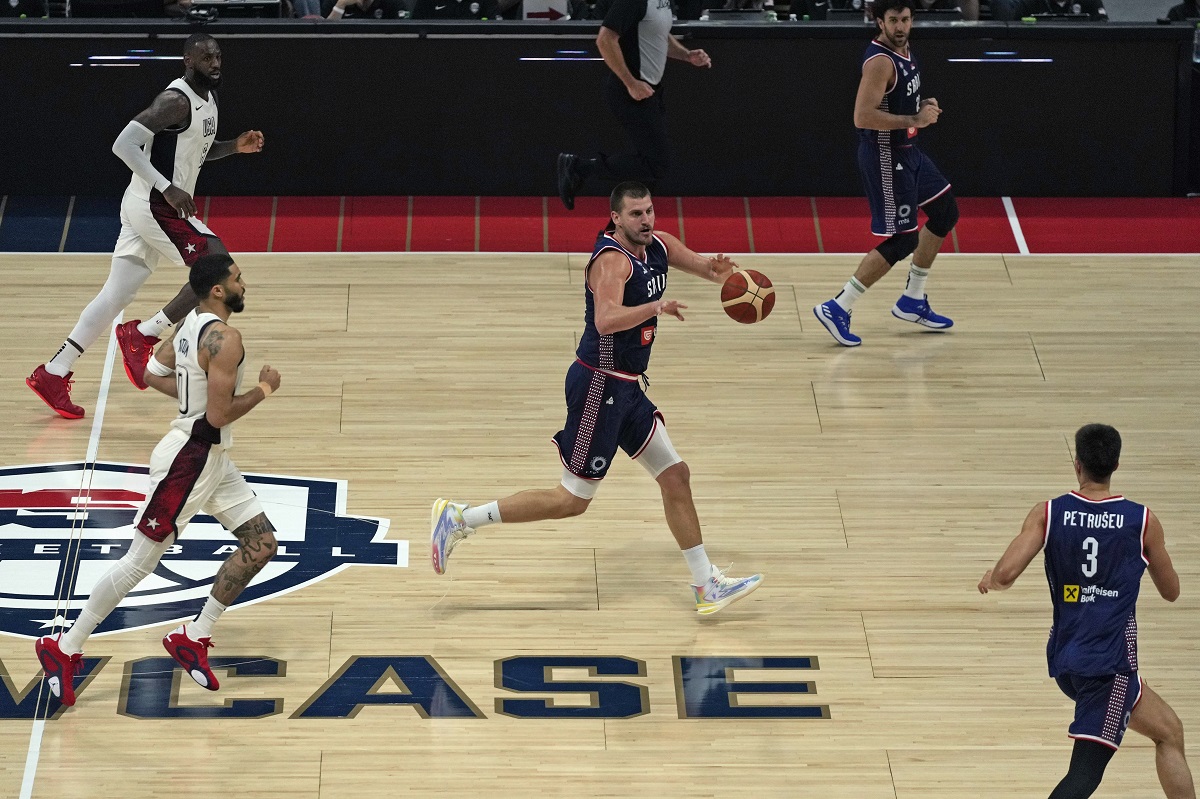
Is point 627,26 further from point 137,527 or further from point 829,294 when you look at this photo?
point 137,527

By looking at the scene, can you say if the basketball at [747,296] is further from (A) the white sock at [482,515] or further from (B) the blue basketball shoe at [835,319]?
(B) the blue basketball shoe at [835,319]

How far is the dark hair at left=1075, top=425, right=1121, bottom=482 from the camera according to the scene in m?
5.51

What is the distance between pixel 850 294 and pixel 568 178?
7.02ft

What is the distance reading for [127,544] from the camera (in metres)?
7.75

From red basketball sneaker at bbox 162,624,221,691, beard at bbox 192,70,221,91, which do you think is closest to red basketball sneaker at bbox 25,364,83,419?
beard at bbox 192,70,221,91

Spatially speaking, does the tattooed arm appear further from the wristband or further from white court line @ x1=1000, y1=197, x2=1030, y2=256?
white court line @ x1=1000, y1=197, x2=1030, y2=256

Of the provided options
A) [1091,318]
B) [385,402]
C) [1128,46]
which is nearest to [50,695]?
[385,402]

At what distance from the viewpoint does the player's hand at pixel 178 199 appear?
332 inches

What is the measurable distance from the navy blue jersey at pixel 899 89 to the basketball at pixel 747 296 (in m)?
2.53

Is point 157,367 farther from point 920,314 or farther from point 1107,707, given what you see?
point 1107,707

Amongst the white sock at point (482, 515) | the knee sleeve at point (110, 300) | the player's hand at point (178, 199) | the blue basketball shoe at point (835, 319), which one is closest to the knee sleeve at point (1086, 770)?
the white sock at point (482, 515)

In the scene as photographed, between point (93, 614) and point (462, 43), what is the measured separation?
5919 millimetres

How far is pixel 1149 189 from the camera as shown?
11.7m

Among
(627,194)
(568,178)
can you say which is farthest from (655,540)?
(568,178)
